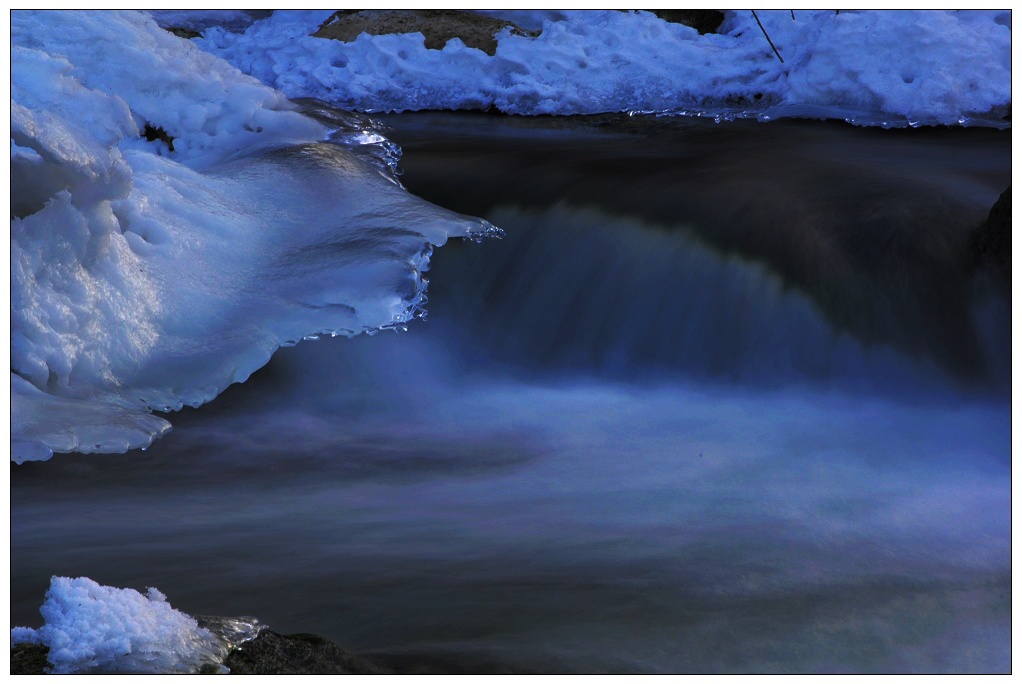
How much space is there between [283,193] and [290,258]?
612 millimetres

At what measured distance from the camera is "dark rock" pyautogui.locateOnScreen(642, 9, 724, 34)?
7.34 meters

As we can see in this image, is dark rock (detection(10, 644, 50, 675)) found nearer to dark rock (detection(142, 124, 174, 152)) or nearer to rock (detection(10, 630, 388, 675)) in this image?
rock (detection(10, 630, 388, 675))

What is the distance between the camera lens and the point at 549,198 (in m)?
4.55

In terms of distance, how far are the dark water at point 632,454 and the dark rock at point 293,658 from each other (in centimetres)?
10

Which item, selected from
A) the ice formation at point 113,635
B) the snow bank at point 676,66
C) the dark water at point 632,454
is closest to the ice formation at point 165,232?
the dark water at point 632,454

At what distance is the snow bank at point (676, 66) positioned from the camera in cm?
575

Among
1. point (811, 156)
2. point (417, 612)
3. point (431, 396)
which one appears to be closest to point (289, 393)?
point (431, 396)

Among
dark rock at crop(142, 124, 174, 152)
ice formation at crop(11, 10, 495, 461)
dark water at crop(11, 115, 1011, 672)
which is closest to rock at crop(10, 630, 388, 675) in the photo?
dark water at crop(11, 115, 1011, 672)

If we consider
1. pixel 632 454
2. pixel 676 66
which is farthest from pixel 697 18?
pixel 632 454

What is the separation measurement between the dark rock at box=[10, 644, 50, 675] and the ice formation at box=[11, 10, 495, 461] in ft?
3.26

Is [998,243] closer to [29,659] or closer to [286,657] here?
[286,657]

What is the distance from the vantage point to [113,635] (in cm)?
198

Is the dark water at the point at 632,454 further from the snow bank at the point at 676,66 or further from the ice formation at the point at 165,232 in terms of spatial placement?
the snow bank at the point at 676,66

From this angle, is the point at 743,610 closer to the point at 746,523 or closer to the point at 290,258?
the point at 746,523
